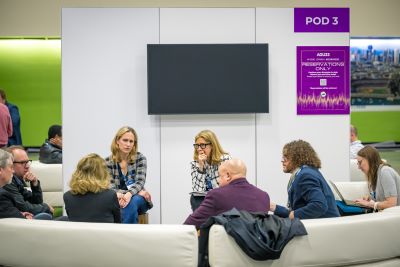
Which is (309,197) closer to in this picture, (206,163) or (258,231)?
(258,231)

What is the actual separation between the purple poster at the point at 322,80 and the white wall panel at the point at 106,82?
172 cm

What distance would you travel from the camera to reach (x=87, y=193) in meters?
4.77

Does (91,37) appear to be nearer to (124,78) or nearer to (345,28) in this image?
(124,78)

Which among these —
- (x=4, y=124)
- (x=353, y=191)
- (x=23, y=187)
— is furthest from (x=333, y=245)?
(x=4, y=124)

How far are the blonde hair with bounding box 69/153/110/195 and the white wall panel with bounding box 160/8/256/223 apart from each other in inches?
100

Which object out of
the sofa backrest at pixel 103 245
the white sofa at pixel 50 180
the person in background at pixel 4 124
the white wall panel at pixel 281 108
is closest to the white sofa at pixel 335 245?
the sofa backrest at pixel 103 245

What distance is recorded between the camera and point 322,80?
7.64 meters

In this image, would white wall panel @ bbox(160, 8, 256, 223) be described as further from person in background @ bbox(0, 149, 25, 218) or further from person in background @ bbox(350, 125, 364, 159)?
person in background @ bbox(0, 149, 25, 218)

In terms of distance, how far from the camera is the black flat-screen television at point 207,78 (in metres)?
7.34

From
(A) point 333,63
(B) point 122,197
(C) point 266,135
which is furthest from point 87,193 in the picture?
(A) point 333,63

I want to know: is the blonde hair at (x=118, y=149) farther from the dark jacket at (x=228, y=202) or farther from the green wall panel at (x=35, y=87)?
the green wall panel at (x=35, y=87)

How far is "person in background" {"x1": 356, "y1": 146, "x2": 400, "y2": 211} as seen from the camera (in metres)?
5.72

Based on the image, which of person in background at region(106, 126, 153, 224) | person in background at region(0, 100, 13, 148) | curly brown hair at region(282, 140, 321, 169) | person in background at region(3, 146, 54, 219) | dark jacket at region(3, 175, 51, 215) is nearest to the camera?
curly brown hair at region(282, 140, 321, 169)

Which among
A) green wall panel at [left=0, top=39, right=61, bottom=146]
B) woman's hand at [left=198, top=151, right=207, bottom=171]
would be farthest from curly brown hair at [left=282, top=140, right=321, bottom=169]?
green wall panel at [left=0, top=39, right=61, bottom=146]
